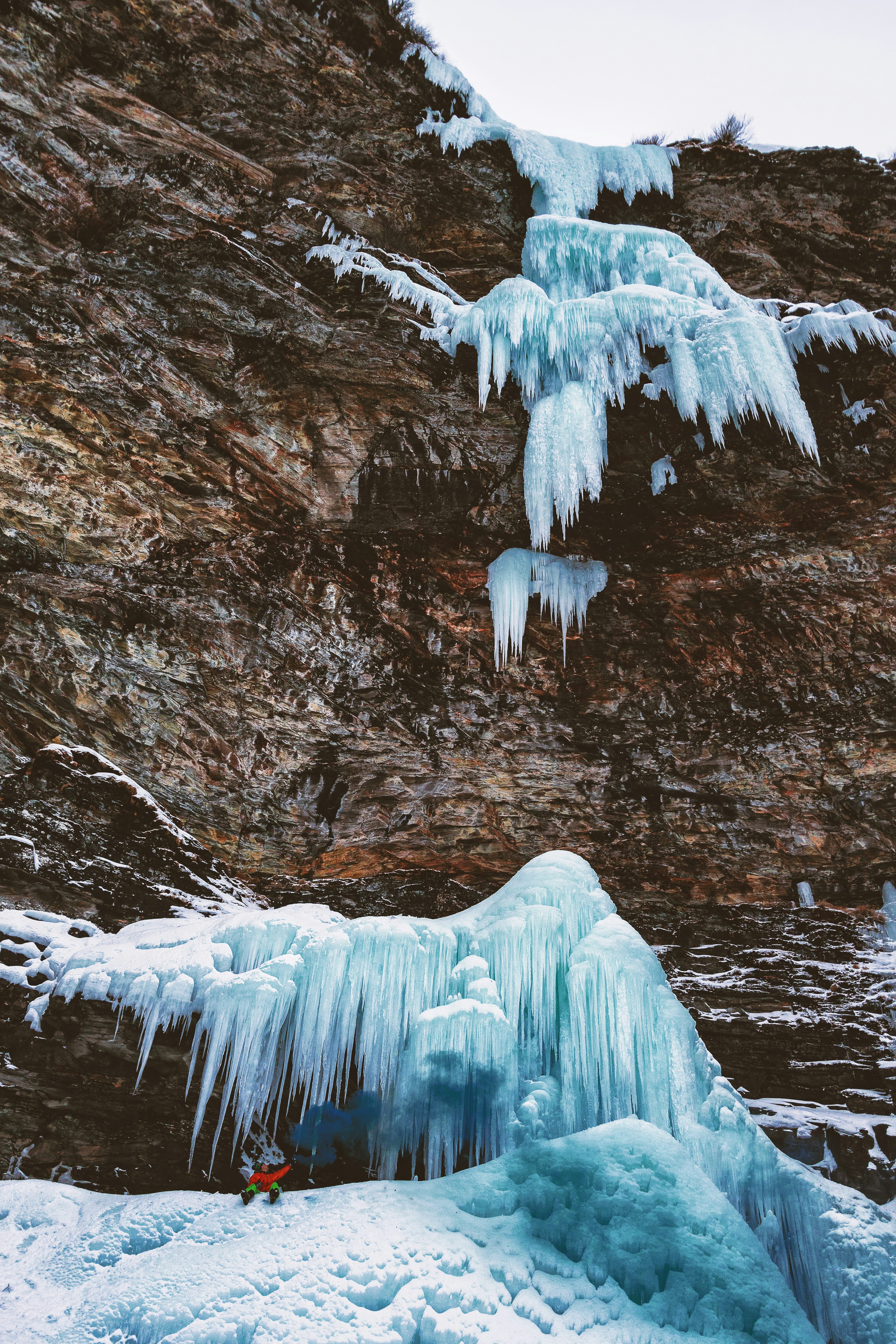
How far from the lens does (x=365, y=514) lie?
23.1ft

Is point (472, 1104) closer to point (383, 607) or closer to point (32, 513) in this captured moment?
point (383, 607)

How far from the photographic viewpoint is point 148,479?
6555 millimetres

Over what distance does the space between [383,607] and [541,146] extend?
15.9ft

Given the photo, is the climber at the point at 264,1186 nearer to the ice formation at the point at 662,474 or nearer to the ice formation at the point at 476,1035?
the ice formation at the point at 476,1035

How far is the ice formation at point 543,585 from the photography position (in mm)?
7219

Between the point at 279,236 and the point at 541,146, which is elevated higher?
the point at 541,146

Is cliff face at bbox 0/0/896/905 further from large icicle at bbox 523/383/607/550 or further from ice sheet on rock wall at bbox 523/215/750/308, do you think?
ice sheet on rock wall at bbox 523/215/750/308

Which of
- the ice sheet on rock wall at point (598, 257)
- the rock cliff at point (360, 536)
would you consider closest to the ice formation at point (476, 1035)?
the rock cliff at point (360, 536)

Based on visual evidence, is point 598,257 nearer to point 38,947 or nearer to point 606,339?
point 606,339

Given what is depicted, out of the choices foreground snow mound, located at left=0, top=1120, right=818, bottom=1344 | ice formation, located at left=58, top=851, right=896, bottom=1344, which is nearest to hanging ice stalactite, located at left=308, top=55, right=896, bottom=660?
ice formation, located at left=58, top=851, right=896, bottom=1344

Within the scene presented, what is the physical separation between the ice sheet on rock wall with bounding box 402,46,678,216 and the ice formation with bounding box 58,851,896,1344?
263 inches

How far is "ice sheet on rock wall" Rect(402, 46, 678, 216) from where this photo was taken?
23.4 feet

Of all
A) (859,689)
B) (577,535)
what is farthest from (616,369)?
(859,689)

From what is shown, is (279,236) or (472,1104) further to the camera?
(279,236)
